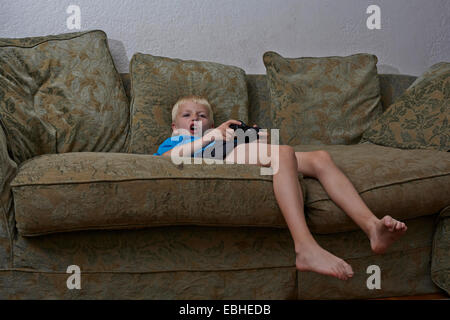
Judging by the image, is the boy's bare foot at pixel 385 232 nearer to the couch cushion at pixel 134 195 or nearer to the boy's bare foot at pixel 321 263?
the boy's bare foot at pixel 321 263

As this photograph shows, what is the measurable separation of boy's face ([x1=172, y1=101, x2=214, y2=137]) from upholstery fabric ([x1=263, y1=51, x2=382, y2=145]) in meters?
0.45

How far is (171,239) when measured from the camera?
4.53ft

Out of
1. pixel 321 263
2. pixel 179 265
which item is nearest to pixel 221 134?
pixel 179 265

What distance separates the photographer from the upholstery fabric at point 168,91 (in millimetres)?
1935

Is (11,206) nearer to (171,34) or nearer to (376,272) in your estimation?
(376,272)


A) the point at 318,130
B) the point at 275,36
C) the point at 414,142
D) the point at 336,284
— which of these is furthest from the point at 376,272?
the point at 275,36

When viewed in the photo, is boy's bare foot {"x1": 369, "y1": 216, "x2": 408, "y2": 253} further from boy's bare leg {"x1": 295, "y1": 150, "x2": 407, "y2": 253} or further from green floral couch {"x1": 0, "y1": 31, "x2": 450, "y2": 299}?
→ green floral couch {"x1": 0, "y1": 31, "x2": 450, "y2": 299}

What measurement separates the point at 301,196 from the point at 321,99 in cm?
97

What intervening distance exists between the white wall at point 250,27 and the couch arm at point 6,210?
3.89ft

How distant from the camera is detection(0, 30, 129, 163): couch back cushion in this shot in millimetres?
1786

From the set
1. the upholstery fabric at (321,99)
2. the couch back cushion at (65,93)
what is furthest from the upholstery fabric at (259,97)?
the couch back cushion at (65,93)

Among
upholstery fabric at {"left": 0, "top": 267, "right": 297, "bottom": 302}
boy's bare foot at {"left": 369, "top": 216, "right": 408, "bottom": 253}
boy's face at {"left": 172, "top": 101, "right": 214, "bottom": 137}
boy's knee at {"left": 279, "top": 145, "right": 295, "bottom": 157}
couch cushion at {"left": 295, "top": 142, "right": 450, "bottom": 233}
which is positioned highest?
boy's face at {"left": 172, "top": 101, "right": 214, "bottom": 137}

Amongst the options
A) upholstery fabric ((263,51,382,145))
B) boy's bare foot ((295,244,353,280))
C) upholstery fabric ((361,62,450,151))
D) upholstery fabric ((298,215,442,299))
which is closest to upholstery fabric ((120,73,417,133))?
upholstery fabric ((263,51,382,145))

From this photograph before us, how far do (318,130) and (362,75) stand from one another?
0.41 meters
